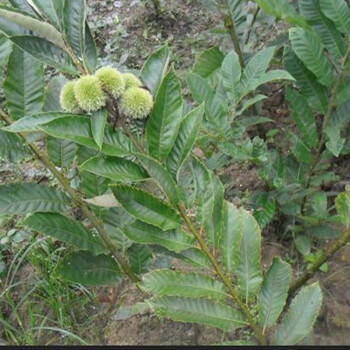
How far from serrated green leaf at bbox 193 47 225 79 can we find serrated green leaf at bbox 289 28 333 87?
0.34 meters

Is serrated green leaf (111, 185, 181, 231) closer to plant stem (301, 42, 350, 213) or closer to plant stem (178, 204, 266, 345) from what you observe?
plant stem (178, 204, 266, 345)

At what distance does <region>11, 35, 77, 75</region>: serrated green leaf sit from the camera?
137 cm

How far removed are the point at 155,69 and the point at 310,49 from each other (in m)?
0.71

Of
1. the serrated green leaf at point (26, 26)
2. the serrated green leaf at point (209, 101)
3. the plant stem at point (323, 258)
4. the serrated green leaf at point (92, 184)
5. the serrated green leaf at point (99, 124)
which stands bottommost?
the plant stem at point (323, 258)

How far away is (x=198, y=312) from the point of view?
56.9 inches

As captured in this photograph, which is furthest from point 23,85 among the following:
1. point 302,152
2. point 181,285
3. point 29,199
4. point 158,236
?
point 302,152

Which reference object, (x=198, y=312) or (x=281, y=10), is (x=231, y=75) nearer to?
(x=281, y=10)

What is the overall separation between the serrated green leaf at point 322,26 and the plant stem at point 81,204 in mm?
972

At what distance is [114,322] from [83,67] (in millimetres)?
1107

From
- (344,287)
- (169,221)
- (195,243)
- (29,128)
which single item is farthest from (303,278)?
(29,128)

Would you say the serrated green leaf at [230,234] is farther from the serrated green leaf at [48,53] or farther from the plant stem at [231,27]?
the plant stem at [231,27]

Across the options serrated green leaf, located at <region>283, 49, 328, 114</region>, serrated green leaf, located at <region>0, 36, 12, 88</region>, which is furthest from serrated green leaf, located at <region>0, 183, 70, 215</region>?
serrated green leaf, located at <region>283, 49, 328, 114</region>

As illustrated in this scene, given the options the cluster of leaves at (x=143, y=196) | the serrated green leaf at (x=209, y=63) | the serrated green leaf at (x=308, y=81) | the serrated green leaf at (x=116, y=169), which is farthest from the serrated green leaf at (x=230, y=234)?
the serrated green leaf at (x=209, y=63)

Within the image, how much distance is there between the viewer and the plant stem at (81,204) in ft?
5.08
